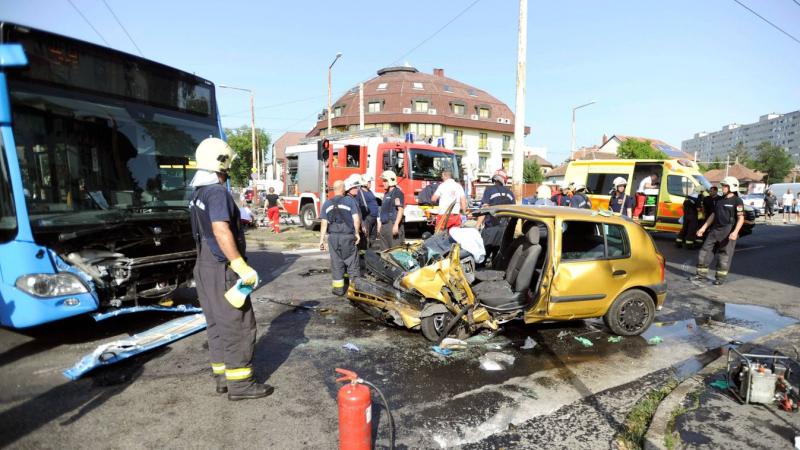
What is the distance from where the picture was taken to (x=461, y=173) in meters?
13.5

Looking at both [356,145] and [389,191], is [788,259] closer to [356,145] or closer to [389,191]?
[389,191]

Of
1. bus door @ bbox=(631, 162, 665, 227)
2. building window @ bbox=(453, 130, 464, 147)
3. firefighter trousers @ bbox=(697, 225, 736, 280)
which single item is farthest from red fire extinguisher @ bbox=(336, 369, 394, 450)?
building window @ bbox=(453, 130, 464, 147)

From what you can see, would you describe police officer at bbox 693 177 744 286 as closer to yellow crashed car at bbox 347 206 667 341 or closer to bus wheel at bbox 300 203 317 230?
yellow crashed car at bbox 347 206 667 341

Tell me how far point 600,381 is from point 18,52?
5.57 metres

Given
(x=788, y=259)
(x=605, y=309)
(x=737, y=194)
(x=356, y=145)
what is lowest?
(x=788, y=259)

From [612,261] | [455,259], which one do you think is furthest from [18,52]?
[612,261]

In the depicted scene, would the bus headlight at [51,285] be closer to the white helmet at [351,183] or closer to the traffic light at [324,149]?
the white helmet at [351,183]

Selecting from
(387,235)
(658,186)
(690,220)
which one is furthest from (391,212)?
(658,186)

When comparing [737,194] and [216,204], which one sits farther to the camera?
[737,194]

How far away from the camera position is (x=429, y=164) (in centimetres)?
1256

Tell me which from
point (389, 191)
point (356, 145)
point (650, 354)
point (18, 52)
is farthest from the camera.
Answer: point (356, 145)

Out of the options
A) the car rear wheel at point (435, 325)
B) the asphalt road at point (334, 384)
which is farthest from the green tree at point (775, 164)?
the car rear wheel at point (435, 325)

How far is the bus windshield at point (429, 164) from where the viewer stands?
12281 millimetres

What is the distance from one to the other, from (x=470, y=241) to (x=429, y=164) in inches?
293
